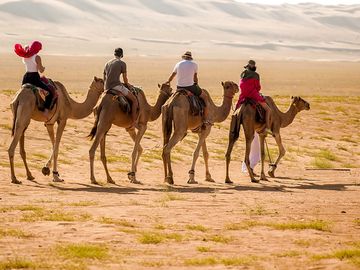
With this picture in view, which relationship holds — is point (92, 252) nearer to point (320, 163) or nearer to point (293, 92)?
point (320, 163)

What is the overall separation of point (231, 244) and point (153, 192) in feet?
14.8

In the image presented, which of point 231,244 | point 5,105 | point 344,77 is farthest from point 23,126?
point 344,77

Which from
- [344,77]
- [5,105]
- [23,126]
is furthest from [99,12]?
[23,126]

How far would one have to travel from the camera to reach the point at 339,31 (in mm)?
165500

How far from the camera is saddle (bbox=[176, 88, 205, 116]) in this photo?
16.0m

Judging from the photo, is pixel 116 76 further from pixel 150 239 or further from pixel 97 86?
pixel 150 239

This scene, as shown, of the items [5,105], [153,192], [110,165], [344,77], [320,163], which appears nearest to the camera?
[153,192]

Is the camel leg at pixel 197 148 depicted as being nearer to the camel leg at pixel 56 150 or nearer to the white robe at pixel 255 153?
the white robe at pixel 255 153

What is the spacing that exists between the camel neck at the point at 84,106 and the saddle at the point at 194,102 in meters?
1.60

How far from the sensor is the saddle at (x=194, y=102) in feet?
52.6

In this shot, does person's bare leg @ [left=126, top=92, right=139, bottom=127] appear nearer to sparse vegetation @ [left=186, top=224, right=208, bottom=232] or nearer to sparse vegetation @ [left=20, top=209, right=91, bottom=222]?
sparse vegetation @ [left=20, top=209, right=91, bottom=222]

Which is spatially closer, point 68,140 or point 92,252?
point 92,252

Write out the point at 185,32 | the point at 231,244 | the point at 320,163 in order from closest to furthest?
1. the point at 231,244
2. the point at 320,163
3. the point at 185,32

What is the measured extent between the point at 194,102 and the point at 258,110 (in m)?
1.31
